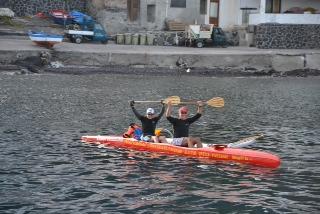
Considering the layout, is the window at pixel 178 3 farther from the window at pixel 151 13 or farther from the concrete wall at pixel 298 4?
the concrete wall at pixel 298 4

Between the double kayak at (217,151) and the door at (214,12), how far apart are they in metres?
41.0

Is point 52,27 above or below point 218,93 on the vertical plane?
above

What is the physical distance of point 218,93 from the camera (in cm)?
3534

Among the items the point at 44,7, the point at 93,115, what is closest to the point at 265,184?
the point at 93,115

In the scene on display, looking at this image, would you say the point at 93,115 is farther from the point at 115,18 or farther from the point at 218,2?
the point at 218,2

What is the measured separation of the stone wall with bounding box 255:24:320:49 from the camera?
5372cm

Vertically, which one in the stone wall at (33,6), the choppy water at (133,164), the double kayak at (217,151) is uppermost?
the stone wall at (33,6)

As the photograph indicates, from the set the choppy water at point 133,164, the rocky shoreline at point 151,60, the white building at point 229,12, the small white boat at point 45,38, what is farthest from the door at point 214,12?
the choppy water at point 133,164

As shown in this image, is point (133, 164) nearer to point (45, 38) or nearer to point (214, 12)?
point (45, 38)

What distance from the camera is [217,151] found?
17.4 m

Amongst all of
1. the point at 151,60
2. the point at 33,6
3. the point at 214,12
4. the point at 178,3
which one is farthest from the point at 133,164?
the point at 214,12

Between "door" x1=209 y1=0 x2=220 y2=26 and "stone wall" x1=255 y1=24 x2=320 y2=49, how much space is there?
5.80 m

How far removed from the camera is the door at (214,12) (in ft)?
193

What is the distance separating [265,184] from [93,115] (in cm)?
1209
